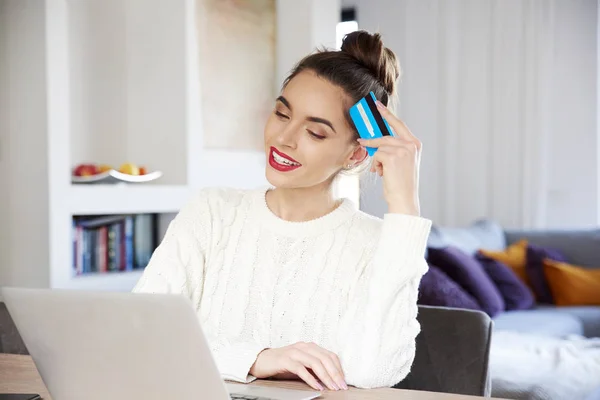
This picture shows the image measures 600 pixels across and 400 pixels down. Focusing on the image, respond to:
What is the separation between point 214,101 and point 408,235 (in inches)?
127

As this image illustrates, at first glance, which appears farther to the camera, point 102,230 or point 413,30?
point 413,30

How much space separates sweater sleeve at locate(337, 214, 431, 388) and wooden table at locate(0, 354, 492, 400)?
165 mm

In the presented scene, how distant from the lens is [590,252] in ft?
18.1

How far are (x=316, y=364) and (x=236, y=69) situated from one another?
3.66 meters

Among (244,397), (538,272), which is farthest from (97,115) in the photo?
(244,397)

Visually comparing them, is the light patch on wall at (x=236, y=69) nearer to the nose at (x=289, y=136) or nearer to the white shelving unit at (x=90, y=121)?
the white shelving unit at (x=90, y=121)

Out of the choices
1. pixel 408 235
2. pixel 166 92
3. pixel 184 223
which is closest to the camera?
pixel 408 235

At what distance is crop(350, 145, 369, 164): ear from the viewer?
1802mm

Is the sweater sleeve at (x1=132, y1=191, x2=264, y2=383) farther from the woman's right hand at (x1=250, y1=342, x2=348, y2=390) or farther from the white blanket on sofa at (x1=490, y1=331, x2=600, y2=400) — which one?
the white blanket on sofa at (x1=490, y1=331, x2=600, y2=400)

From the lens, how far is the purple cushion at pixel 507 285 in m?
4.80

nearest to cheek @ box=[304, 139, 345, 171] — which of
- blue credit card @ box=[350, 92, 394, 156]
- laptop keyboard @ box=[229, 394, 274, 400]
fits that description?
blue credit card @ box=[350, 92, 394, 156]

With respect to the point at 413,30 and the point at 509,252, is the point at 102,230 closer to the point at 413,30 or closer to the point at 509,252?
the point at 509,252

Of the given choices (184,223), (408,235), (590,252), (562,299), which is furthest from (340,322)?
(590,252)

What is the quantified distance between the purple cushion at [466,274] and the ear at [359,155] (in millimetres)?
2501
